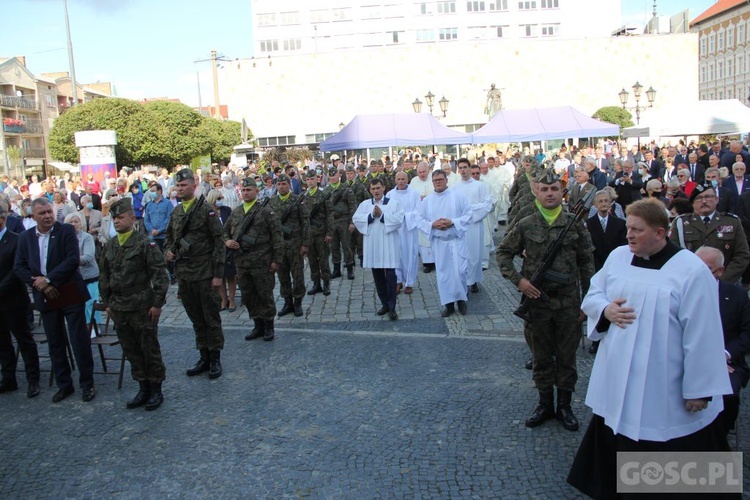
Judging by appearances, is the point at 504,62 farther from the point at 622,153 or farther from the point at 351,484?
the point at 351,484

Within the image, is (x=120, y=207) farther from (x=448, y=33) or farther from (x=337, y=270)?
(x=448, y=33)

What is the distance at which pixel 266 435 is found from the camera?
536 cm

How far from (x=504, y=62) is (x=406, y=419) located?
64.0 metres

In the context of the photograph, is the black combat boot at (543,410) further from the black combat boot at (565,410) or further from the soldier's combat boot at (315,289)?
the soldier's combat boot at (315,289)

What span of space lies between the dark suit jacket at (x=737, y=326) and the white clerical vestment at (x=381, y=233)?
491 cm

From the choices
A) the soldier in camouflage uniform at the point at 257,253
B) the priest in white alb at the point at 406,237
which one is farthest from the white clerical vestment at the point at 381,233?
the soldier in camouflage uniform at the point at 257,253

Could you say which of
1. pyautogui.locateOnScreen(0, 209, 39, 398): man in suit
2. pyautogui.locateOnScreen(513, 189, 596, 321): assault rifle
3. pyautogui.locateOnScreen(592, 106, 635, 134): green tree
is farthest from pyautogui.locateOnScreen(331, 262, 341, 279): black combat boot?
pyautogui.locateOnScreen(592, 106, 635, 134): green tree

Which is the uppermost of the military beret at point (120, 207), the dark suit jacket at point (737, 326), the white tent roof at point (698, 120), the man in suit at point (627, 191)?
the white tent roof at point (698, 120)

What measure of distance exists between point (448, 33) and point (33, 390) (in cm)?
7910

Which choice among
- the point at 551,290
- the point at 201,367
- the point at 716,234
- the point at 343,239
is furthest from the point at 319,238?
the point at 551,290

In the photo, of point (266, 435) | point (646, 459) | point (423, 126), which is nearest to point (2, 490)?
point (266, 435)

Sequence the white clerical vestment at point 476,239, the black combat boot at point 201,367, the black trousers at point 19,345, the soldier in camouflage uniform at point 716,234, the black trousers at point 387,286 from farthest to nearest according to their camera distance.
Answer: the white clerical vestment at point 476,239 < the black trousers at point 387,286 < the black combat boot at point 201,367 < the black trousers at point 19,345 < the soldier in camouflage uniform at point 716,234

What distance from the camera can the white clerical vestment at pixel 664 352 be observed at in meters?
3.23

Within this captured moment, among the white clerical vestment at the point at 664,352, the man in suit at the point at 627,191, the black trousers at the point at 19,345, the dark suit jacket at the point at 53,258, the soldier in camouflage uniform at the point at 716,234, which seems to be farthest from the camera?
the man in suit at the point at 627,191
